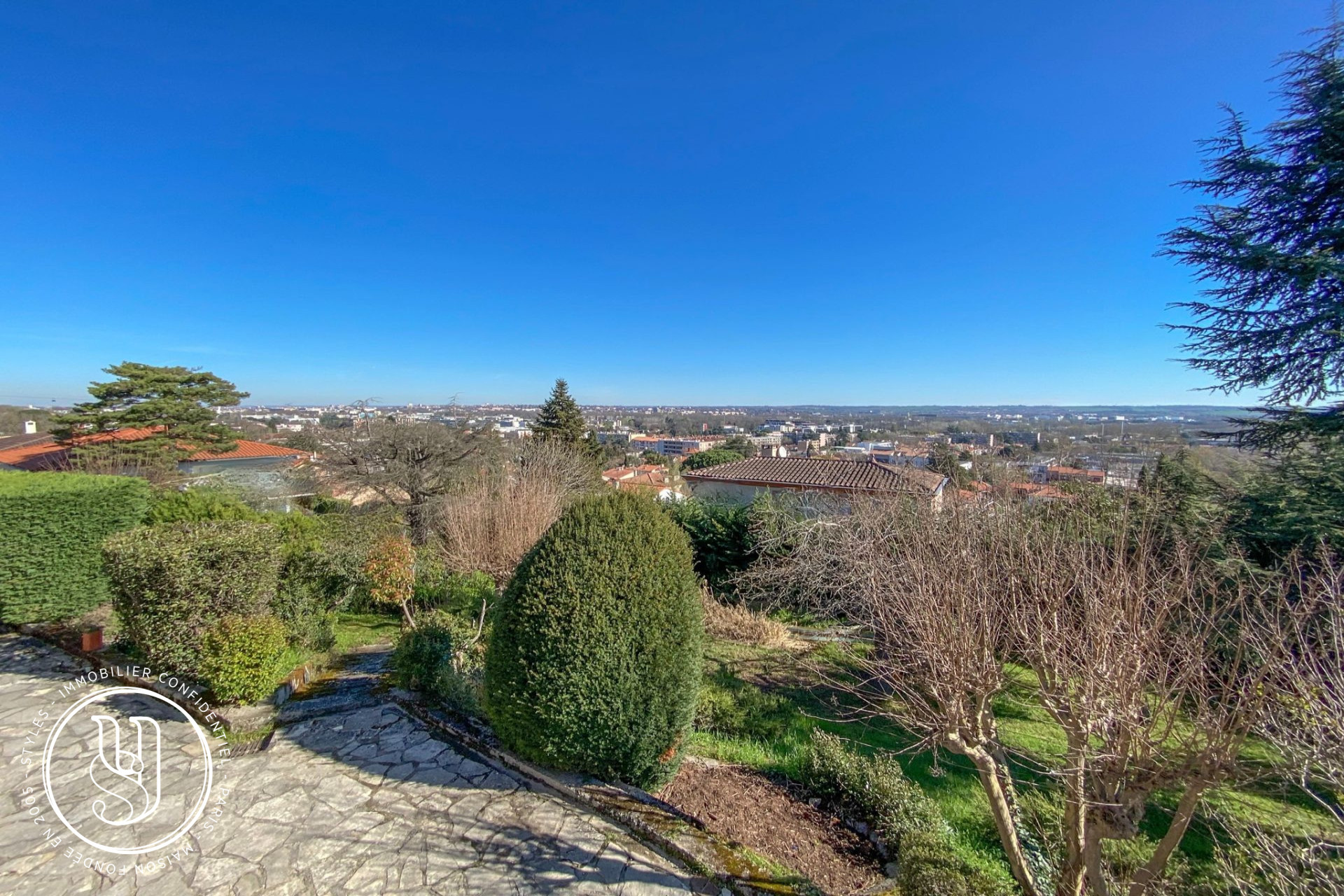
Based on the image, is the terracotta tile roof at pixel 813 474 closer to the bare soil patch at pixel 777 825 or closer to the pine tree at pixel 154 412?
the bare soil patch at pixel 777 825

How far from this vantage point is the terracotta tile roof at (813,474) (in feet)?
49.8

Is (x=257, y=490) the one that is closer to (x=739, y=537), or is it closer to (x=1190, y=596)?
(x=739, y=537)

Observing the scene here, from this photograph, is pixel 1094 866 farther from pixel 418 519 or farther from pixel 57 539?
pixel 418 519

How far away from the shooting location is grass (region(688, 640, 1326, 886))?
357 cm

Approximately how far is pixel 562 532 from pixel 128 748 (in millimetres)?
4165

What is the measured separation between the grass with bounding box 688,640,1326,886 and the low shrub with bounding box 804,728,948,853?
0.79 ft

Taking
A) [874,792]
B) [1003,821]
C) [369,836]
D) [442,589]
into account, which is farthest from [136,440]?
[1003,821]

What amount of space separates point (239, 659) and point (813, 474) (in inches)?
726

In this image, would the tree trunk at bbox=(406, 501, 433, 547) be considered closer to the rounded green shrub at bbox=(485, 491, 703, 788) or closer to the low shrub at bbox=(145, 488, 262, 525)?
the low shrub at bbox=(145, 488, 262, 525)

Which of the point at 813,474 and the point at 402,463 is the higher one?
the point at 402,463

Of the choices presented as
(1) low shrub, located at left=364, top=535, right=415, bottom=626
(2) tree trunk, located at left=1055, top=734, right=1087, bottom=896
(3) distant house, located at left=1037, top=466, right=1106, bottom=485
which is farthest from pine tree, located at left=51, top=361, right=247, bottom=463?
(3) distant house, located at left=1037, top=466, right=1106, bottom=485

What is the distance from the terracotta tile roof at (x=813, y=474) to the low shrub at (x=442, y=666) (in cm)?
1026

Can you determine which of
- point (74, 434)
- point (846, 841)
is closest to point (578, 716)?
point (846, 841)

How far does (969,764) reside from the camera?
553 centimetres
